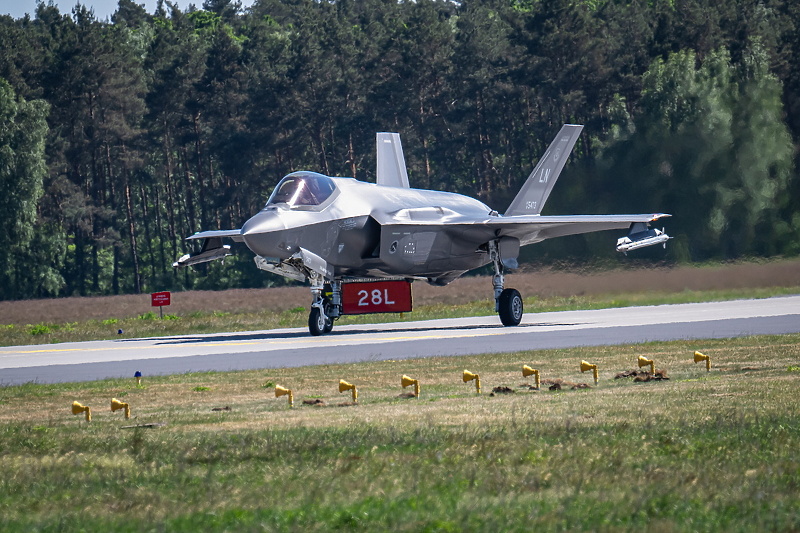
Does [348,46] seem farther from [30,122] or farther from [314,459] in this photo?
[314,459]

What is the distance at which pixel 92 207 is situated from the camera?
75438 mm

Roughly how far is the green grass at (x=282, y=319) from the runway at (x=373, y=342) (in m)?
0.66

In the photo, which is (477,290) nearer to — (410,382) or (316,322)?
(316,322)

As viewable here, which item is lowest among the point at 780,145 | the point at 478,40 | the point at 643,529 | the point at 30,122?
the point at 643,529

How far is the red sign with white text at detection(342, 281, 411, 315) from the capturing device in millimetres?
28016

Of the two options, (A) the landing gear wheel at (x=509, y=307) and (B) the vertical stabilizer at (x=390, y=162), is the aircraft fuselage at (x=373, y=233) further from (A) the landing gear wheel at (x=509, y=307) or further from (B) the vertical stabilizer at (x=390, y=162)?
(B) the vertical stabilizer at (x=390, y=162)

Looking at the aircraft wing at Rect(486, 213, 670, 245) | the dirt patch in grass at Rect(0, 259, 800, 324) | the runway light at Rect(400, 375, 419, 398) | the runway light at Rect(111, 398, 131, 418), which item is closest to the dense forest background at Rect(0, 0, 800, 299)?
the dirt patch in grass at Rect(0, 259, 800, 324)

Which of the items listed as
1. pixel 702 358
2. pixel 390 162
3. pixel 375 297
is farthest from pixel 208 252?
pixel 702 358

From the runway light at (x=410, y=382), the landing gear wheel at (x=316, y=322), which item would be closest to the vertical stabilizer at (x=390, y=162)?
the landing gear wheel at (x=316, y=322)

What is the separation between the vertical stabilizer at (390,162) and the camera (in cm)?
3291

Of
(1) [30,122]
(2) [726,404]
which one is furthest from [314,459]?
(1) [30,122]

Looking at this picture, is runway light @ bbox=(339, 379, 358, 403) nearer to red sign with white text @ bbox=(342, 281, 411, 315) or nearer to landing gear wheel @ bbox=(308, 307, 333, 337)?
landing gear wheel @ bbox=(308, 307, 333, 337)

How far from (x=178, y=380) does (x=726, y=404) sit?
30.3ft

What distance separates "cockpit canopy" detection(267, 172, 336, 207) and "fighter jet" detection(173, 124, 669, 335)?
0.08ft
